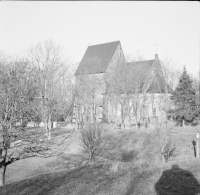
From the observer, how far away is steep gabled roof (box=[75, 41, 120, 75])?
46.4 metres

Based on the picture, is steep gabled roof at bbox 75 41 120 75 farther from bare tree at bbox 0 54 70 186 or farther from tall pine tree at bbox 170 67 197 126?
bare tree at bbox 0 54 70 186

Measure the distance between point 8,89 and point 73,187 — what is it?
6.33m

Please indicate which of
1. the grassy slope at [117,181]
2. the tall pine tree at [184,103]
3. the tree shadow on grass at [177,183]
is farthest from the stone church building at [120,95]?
the tree shadow on grass at [177,183]

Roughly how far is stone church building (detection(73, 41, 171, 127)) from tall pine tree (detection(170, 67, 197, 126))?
11.8 feet

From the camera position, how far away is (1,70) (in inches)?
563

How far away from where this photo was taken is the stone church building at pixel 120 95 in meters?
35.5

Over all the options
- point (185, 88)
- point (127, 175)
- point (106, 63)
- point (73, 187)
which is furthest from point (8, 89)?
point (106, 63)

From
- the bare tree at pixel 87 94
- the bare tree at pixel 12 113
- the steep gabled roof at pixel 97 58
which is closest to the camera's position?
the bare tree at pixel 12 113

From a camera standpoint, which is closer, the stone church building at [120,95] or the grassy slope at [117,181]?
the grassy slope at [117,181]

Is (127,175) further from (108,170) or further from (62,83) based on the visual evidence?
(62,83)

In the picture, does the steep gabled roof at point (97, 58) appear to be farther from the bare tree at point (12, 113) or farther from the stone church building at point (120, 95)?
the bare tree at point (12, 113)

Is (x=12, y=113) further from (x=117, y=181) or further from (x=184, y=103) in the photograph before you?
(x=184, y=103)

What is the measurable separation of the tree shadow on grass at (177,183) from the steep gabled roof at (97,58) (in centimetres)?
3431

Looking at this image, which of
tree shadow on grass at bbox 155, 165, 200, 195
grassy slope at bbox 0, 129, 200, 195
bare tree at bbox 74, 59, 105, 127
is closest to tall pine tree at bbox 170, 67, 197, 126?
bare tree at bbox 74, 59, 105, 127
